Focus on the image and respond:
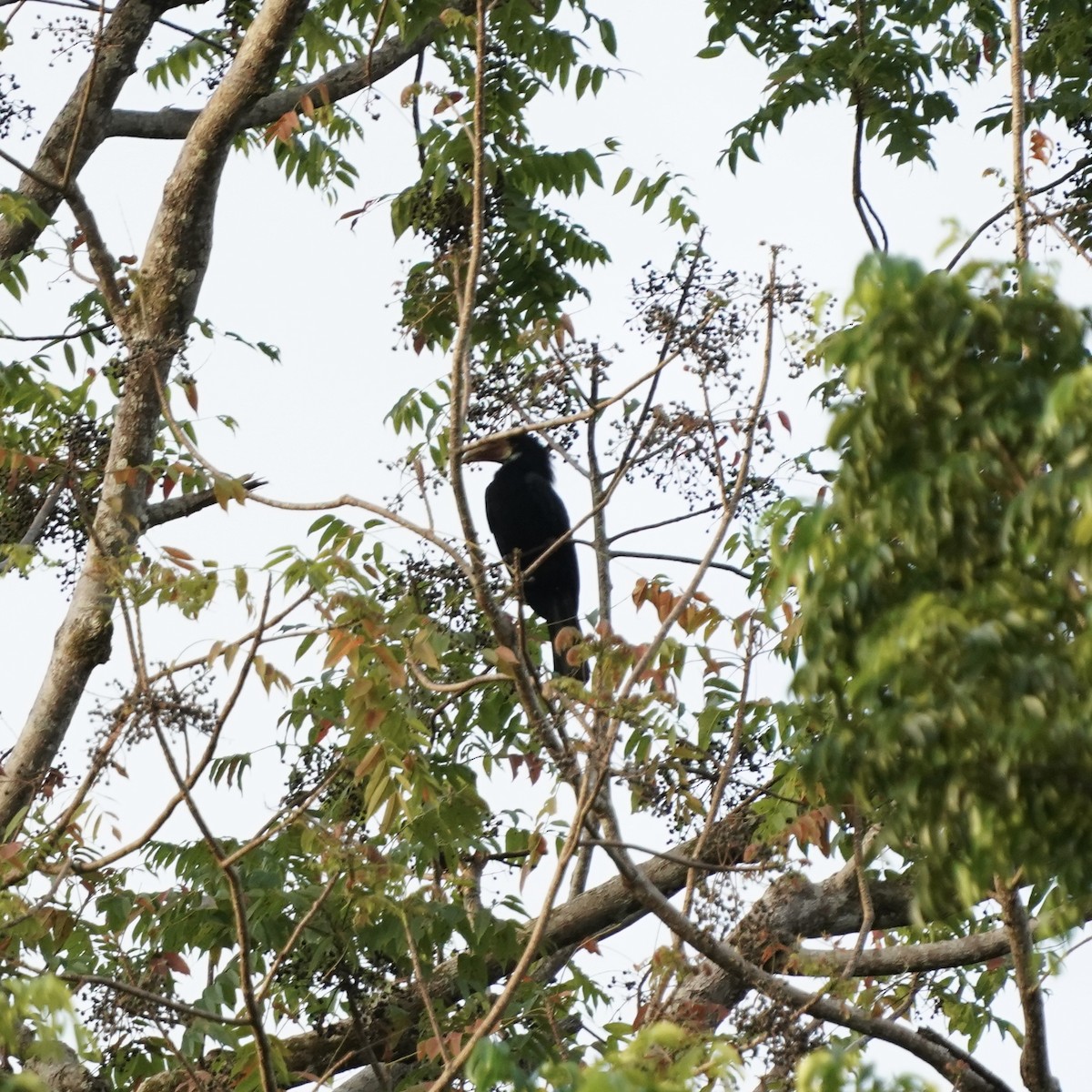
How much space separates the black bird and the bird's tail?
1.87 ft

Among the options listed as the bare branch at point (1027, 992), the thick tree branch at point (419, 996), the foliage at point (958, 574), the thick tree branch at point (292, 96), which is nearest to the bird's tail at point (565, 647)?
the thick tree branch at point (419, 996)

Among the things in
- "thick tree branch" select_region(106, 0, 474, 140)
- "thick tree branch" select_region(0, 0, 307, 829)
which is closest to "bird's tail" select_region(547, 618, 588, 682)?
"thick tree branch" select_region(0, 0, 307, 829)

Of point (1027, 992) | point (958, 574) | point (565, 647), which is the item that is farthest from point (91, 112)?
point (958, 574)

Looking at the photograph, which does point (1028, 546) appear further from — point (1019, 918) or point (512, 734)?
point (512, 734)

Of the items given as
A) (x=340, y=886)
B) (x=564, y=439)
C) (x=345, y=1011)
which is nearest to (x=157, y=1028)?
(x=340, y=886)

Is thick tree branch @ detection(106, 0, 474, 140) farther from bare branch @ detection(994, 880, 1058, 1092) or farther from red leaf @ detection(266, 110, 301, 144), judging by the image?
bare branch @ detection(994, 880, 1058, 1092)

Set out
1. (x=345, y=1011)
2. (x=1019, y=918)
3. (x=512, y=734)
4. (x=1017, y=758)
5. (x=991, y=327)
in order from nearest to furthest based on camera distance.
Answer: (x=1017, y=758) < (x=991, y=327) < (x=1019, y=918) < (x=345, y=1011) < (x=512, y=734)

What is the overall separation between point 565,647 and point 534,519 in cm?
A: 366

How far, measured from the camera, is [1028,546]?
207 centimetres

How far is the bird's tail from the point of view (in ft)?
13.3

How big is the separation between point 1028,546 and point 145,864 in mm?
3405

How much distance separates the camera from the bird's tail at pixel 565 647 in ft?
13.3

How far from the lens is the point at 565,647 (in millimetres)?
4074

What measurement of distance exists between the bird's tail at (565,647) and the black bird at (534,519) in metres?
0.57
